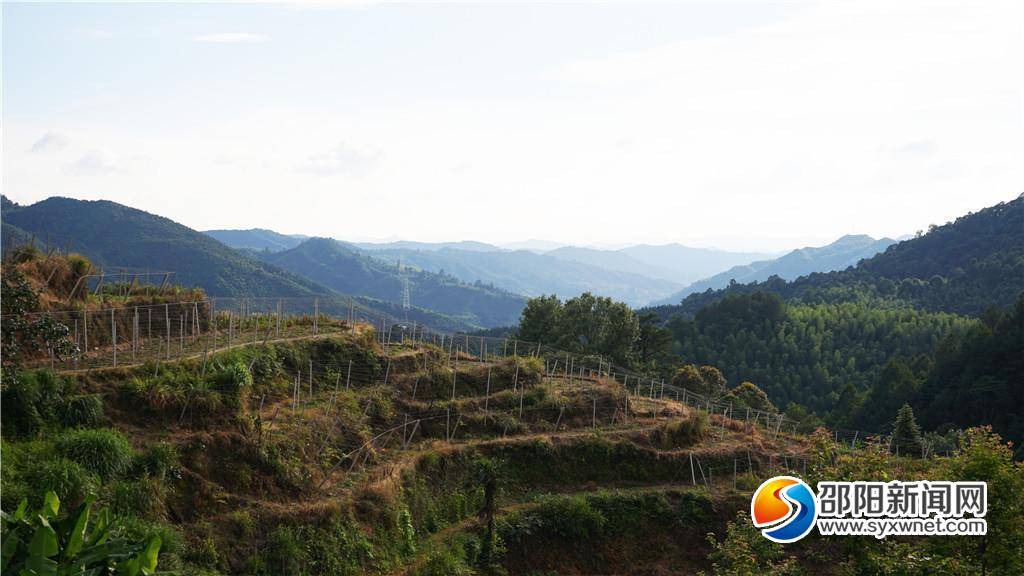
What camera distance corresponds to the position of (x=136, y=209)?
116312 millimetres

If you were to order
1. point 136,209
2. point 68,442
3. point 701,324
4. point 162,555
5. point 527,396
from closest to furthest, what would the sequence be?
point 162,555 → point 68,442 → point 527,396 → point 701,324 → point 136,209

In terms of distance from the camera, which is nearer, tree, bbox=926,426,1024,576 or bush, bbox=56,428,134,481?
bush, bbox=56,428,134,481

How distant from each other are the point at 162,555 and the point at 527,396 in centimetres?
1601

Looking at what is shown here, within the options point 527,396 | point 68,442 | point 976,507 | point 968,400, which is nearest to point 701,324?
point 968,400

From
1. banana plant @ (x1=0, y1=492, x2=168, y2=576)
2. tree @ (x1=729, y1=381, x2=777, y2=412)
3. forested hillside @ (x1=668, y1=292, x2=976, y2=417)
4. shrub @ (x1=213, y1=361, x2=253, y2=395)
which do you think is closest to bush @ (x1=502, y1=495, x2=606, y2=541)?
shrub @ (x1=213, y1=361, x2=253, y2=395)

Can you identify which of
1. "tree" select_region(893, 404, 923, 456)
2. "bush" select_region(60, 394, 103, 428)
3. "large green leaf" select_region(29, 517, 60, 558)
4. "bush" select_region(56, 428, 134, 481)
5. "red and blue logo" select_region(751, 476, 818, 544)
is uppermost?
"large green leaf" select_region(29, 517, 60, 558)

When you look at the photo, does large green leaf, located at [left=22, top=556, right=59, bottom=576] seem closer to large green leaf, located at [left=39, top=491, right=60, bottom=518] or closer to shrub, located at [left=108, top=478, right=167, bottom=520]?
large green leaf, located at [left=39, top=491, right=60, bottom=518]

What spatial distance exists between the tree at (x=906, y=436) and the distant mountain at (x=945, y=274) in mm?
53031

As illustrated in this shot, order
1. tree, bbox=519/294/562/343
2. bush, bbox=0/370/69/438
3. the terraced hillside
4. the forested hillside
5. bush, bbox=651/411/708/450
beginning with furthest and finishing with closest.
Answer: the forested hillside < tree, bbox=519/294/562/343 < bush, bbox=651/411/708/450 < the terraced hillside < bush, bbox=0/370/69/438

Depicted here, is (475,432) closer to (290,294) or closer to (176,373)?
(176,373)

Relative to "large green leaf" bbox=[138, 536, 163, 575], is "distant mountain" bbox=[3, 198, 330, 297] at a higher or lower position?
higher

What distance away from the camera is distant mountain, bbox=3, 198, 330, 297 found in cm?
9644

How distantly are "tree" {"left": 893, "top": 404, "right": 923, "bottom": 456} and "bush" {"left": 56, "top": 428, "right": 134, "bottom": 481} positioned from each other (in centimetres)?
3567

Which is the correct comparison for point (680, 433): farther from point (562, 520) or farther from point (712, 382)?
point (712, 382)
